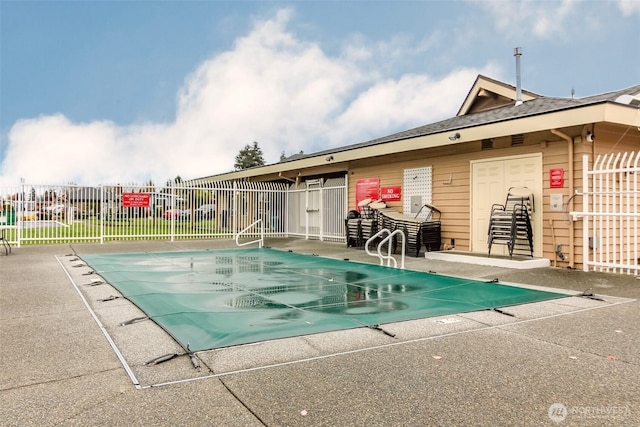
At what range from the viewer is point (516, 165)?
9.06m

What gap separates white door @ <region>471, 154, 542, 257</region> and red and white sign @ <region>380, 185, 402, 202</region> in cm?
254

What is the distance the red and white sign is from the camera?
1220 cm

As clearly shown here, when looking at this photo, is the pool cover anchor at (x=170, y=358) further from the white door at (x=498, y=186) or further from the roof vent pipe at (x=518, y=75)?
the roof vent pipe at (x=518, y=75)

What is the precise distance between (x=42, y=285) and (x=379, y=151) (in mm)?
8502

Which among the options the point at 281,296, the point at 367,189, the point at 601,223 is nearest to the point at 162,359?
the point at 281,296

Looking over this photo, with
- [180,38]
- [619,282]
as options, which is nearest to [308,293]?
[619,282]

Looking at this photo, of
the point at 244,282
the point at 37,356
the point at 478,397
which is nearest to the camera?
the point at 478,397

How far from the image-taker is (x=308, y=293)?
616 centimetres

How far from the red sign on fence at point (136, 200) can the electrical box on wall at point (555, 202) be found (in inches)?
493

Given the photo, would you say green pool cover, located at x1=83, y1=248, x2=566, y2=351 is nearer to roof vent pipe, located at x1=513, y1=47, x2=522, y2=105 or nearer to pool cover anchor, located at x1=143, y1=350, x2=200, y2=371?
pool cover anchor, located at x1=143, y1=350, x2=200, y2=371

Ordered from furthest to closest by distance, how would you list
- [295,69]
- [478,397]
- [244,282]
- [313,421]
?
[295,69] < [244,282] < [478,397] < [313,421]

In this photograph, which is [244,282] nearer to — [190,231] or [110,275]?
[110,275]

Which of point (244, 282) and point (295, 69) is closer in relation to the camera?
point (244, 282)

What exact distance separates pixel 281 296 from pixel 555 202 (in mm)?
5720
